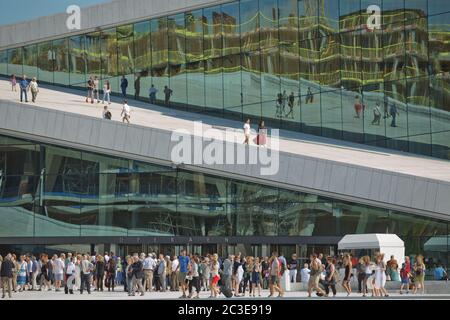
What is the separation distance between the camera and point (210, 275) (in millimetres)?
35500

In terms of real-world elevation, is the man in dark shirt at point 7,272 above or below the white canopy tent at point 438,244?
below

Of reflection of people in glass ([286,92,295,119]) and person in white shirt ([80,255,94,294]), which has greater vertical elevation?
reflection of people in glass ([286,92,295,119])

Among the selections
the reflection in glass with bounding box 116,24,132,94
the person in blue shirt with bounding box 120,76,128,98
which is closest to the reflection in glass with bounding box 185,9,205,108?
the reflection in glass with bounding box 116,24,132,94

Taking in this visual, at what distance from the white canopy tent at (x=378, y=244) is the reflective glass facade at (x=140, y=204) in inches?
229

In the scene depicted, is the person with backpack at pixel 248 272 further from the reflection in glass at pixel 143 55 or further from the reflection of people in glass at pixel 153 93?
the reflection in glass at pixel 143 55

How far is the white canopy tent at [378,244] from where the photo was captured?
3712 cm

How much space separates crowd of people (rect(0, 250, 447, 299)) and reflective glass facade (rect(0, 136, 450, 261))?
3.02m

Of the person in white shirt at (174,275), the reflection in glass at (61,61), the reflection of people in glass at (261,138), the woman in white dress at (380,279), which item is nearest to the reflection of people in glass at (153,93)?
the reflection in glass at (61,61)

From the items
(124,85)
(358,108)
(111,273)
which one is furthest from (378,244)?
(124,85)

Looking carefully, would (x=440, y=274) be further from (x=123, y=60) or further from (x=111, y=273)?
(x=123, y=60)

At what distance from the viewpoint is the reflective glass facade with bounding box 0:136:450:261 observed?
149 ft

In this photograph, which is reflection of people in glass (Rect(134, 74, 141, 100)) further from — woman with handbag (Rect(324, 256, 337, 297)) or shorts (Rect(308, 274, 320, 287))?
shorts (Rect(308, 274, 320, 287))

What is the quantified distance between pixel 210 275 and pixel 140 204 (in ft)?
40.9

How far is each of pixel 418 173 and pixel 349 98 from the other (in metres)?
9.60
